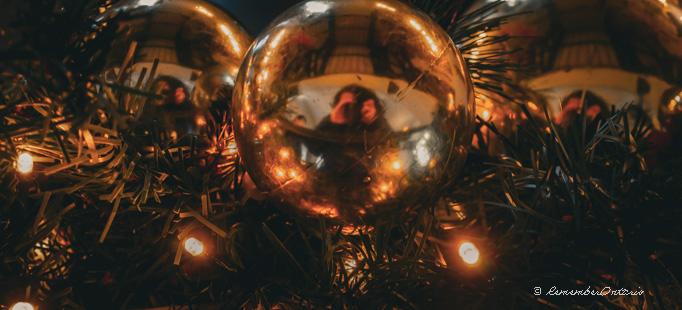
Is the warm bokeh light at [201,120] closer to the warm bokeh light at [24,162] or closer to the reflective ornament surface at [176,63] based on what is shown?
the reflective ornament surface at [176,63]

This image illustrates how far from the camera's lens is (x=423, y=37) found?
0.32 meters

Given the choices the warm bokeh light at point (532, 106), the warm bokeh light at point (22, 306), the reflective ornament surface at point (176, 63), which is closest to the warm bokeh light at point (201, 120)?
the reflective ornament surface at point (176, 63)

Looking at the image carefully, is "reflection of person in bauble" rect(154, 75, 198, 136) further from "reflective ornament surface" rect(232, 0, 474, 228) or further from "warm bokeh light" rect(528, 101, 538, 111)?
"warm bokeh light" rect(528, 101, 538, 111)

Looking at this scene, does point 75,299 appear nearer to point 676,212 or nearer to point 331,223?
point 331,223

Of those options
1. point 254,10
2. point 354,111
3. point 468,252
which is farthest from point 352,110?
point 254,10

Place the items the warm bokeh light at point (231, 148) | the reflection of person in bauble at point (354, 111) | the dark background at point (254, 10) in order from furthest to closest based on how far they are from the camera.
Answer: the dark background at point (254, 10) → the warm bokeh light at point (231, 148) → the reflection of person in bauble at point (354, 111)

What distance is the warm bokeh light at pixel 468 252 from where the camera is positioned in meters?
0.34

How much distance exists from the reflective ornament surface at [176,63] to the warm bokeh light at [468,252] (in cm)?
25

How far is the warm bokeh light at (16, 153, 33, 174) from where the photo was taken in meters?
0.35

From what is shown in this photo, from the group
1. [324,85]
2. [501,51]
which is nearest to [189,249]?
[324,85]

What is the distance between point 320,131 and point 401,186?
7 centimetres

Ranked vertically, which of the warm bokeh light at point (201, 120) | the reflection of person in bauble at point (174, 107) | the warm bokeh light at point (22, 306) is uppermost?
the reflection of person in bauble at point (174, 107)

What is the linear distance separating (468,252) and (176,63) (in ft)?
0.98

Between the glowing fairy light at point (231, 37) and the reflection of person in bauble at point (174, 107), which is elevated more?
the glowing fairy light at point (231, 37)
